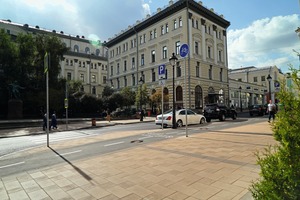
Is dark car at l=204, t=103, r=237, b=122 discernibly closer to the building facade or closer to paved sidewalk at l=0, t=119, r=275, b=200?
paved sidewalk at l=0, t=119, r=275, b=200

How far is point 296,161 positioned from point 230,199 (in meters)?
1.76

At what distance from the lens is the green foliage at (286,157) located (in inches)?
82.7

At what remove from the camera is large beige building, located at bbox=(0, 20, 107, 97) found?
229 feet

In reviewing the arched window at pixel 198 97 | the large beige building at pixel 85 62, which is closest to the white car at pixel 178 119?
the arched window at pixel 198 97

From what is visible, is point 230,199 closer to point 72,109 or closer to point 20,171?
point 20,171

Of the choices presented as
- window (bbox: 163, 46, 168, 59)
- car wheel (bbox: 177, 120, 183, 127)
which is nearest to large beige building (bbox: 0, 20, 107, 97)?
window (bbox: 163, 46, 168, 59)

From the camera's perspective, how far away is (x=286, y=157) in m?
2.17

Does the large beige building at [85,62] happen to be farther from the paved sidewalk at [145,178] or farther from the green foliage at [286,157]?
the green foliage at [286,157]

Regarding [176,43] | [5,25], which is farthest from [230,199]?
[5,25]

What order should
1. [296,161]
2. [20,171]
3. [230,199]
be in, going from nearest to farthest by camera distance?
[296,161], [230,199], [20,171]

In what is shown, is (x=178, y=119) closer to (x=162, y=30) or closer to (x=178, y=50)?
(x=178, y=50)

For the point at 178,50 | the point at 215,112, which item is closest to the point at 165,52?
the point at 178,50

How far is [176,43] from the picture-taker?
41438 millimetres

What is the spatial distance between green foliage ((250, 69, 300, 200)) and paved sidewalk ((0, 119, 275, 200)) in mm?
1494
